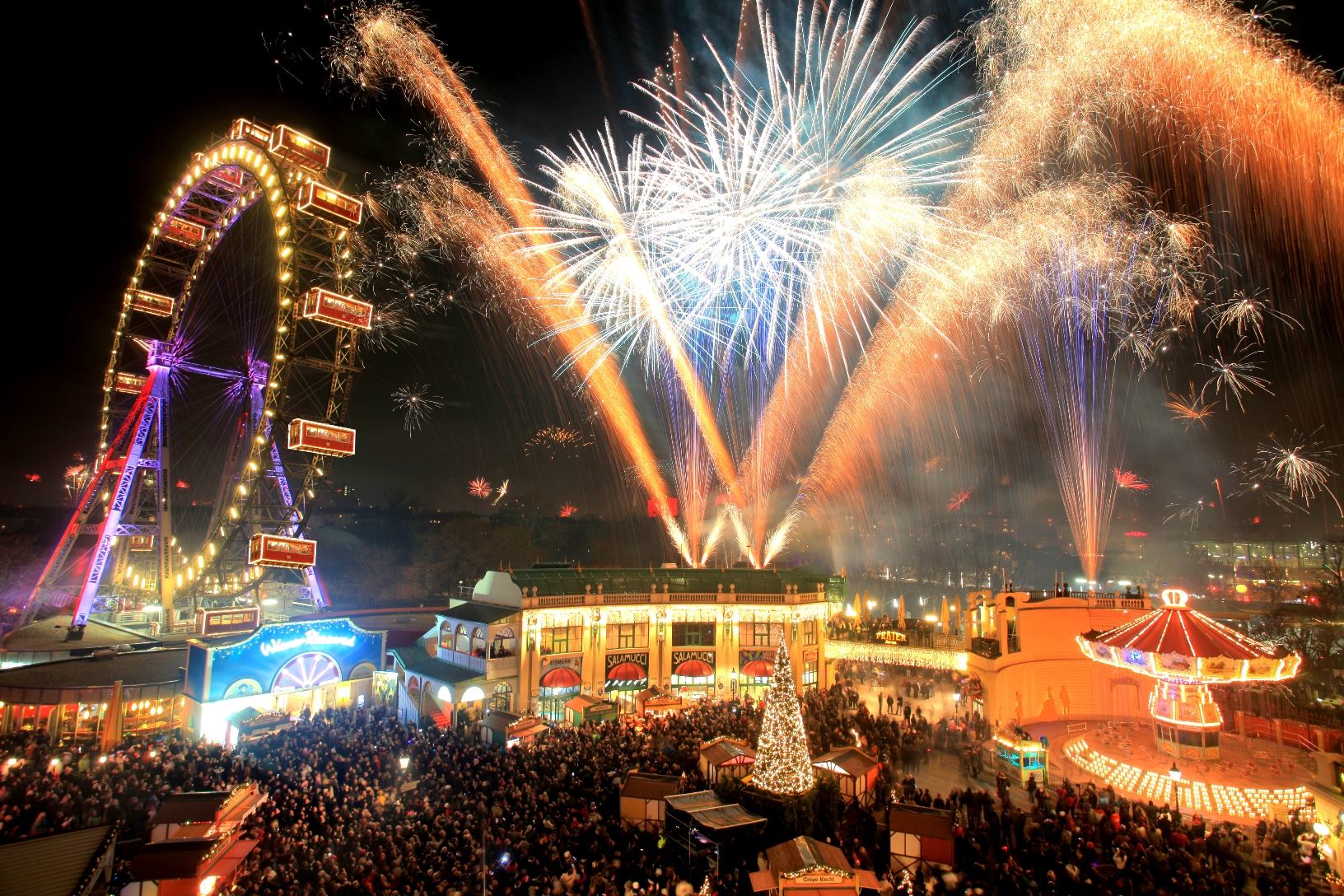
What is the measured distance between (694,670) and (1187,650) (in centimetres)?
1756

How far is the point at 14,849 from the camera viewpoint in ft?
26.6

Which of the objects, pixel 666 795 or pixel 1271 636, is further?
pixel 1271 636

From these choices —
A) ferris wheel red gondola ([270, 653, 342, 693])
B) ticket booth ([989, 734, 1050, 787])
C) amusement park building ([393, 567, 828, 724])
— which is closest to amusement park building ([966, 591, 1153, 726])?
ticket booth ([989, 734, 1050, 787])

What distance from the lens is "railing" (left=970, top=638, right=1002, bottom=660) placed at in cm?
2556

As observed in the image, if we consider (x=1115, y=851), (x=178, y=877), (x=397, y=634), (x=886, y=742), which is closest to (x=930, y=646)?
(x=886, y=742)

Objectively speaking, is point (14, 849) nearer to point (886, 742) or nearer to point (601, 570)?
point (886, 742)

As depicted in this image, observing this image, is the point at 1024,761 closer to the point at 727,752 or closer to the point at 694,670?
the point at 727,752

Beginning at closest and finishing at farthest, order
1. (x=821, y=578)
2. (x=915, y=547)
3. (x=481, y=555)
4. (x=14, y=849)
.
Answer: (x=14, y=849)
(x=821, y=578)
(x=481, y=555)
(x=915, y=547)

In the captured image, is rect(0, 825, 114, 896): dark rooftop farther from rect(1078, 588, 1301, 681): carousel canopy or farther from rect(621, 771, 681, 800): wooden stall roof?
rect(1078, 588, 1301, 681): carousel canopy

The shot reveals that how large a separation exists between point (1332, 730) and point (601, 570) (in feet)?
83.3

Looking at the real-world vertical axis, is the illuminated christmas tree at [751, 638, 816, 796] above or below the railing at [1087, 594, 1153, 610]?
below

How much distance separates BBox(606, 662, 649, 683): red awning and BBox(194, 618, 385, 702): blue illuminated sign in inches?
360

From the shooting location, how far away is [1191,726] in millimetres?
19656

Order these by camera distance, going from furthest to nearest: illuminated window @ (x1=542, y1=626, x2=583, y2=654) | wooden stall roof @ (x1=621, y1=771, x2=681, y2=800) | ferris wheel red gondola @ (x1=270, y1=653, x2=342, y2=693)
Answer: illuminated window @ (x1=542, y1=626, x2=583, y2=654)
ferris wheel red gondola @ (x1=270, y1=653, x2=342, y2=693)
wooden stall roof @ (x1=621, y1=771, x2=681, y2=800)
